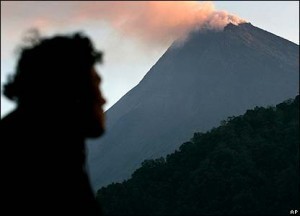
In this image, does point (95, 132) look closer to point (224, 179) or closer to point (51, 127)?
point (51, 127)

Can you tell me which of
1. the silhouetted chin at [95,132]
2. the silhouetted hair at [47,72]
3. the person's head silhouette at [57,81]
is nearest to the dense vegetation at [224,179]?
the silhouetted chin at [95,132]

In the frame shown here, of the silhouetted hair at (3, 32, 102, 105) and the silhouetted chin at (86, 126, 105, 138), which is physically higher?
the silhouetted hair at (3, 32, 102, 105)

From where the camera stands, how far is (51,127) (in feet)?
26.5

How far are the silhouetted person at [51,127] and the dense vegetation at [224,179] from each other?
60.5m

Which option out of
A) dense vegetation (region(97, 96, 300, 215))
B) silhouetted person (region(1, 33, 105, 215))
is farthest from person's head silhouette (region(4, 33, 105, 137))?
dense vegetation (region(97, 96, 300, 215))

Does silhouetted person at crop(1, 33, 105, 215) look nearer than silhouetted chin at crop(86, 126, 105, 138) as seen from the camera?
Yes

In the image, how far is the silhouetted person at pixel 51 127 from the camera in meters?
7.82

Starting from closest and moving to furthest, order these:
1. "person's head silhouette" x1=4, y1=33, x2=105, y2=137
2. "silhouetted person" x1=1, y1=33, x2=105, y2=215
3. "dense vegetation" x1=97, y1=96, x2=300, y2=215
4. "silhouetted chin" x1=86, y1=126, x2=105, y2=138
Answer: "silhouetted person" x1=1, y1=33, x2=105, y2=215, "person's head silhouette" x1=4, y1=33, x2=105, y2=137, "silhouetted chin" x1=86, y1=126, x2=105, y2=138, "dense vegetation" x1=97, y1=96, x2=300, y2=215

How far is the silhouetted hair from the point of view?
Answer: 8.23 m

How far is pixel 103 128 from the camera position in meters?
8.67

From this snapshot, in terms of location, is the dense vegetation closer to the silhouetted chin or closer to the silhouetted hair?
the silhouetted chin

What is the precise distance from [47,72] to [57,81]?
0.62ft

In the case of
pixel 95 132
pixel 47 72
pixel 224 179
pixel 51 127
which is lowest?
pixel 95 132

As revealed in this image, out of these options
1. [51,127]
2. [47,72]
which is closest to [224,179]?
[47,72]
